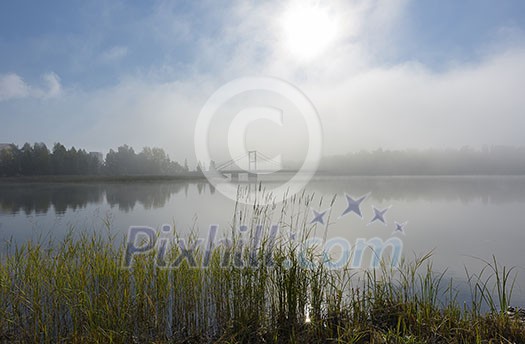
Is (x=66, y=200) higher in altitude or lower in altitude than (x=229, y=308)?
lower

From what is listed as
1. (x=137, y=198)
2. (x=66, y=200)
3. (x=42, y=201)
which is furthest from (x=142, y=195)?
(x=42, y=201)

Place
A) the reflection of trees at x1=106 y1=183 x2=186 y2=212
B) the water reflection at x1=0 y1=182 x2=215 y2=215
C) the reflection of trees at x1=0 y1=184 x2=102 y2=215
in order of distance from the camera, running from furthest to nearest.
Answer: the reflection of trees at x1=106 y1=183 x2=186 y2=212 → the water reflection at x1=0 y1=182 x2=215 y2=215 → the reflection of trees at x1=0 y1=184 x2=102 y2=215

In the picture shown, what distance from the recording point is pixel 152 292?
3555 millimetres

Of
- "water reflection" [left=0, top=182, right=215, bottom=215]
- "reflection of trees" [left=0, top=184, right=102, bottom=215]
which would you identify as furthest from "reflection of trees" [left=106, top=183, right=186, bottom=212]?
"reflection of trees" [left=0, top=184, right=102, bottom=215]

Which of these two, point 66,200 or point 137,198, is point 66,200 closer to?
point 66,200

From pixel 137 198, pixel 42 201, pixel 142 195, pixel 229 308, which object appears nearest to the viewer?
pixel 229 308

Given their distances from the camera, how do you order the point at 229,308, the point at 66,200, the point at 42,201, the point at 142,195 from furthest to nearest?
Answer: the point at 142,195
the point at 66,200
the point at 42,201
the point at 229,308

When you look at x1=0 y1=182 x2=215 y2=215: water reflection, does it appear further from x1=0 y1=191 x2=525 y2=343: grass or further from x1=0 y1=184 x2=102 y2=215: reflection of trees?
x1=0 y1=191 x2=525 y2=343: grass

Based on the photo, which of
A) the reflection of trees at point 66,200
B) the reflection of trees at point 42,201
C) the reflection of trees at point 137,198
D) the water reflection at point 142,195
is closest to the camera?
the reflection of trees at point 42,201

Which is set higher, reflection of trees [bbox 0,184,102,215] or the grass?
the grass

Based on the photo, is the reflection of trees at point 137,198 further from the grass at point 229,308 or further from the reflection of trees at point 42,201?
the grass at point 229,308

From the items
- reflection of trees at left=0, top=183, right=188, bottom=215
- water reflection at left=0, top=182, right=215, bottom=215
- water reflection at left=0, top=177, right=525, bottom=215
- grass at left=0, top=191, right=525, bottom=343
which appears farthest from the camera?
water reflection at left=0, top=177, right=525, bottom=215

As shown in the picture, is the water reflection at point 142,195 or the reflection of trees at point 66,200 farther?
the water reflection at point 142,195

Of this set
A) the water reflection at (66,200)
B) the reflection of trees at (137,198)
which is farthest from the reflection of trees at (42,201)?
the reflection of trees at (137,198)
